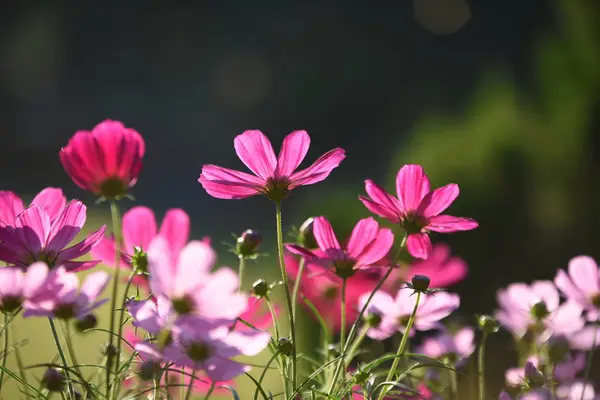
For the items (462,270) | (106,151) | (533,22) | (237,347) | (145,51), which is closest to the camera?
(237,347)

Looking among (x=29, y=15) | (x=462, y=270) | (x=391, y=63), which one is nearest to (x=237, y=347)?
(x=462, y=270)

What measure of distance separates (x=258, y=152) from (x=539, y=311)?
264 millimetres

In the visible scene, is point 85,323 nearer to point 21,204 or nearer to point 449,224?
point 21,204

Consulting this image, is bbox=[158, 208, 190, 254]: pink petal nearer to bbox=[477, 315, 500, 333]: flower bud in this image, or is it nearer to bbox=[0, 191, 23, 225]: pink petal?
bbox=[0, 191, 23, 225]: pink petal

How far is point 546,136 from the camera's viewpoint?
286 cm

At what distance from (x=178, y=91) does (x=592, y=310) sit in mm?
11000

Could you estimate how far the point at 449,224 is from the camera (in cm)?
50

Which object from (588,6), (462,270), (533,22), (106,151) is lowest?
(462,270)

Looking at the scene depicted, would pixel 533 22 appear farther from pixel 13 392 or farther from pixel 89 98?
pixel 13 392

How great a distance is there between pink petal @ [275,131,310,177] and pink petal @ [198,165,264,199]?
0.02m

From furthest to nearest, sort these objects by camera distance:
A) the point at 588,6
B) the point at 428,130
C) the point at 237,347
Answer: the point at 588,6 → the point at 428,130 → the point at 237,347

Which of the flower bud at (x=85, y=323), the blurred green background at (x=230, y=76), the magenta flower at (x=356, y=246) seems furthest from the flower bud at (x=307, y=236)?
the blurred green background at (x=230, y=76)

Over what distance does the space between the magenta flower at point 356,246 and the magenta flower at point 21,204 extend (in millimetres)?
164

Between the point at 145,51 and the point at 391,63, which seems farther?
the point at 145,51
